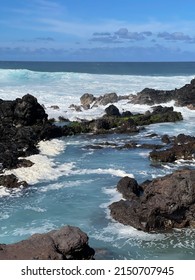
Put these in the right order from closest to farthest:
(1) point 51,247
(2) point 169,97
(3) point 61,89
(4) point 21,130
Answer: (1) point 51,247 < (4) point 21,130 < (2) point 169,97 < (3) point 61,89

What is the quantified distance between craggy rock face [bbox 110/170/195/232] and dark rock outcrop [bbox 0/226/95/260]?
12.4 feet

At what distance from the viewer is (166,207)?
44.3ft

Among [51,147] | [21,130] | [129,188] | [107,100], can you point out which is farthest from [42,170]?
[107,100]

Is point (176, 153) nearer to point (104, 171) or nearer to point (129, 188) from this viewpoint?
point (104, 171)

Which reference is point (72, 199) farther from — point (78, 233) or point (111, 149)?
point (111, 149)

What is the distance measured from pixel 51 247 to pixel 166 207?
16.6ft

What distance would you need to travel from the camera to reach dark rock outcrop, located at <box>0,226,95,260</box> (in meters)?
9.09

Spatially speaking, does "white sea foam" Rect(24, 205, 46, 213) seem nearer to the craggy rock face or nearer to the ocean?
the ocean

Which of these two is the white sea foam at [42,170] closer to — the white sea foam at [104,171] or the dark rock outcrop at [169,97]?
the white sea foam at [104,171]

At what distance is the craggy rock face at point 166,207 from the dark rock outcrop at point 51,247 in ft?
12.4

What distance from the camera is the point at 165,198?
13.7m

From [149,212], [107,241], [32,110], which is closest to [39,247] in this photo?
[107,241]

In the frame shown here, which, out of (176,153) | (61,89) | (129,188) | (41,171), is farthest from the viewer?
(61,89)
